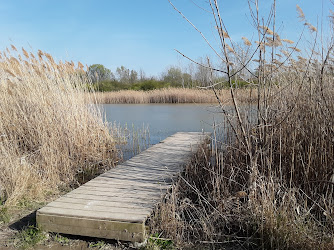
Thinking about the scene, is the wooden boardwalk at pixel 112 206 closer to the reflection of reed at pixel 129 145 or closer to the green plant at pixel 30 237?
the green plant at pixel 30 237

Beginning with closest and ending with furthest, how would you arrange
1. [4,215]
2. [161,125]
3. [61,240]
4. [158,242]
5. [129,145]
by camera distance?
[158,242], [61,240], [4,215], [129,145], [161,125]

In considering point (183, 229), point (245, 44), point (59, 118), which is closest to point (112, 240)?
point (183, 229)

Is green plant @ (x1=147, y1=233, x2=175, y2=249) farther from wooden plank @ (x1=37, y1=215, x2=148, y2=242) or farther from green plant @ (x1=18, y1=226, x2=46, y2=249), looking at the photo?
green plant @ (x1=18, y1=226, x2=46, y2=249)

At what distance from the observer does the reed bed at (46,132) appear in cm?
305

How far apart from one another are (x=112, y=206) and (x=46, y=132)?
1888 millimetres

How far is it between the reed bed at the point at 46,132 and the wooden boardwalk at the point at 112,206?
69 centimetres

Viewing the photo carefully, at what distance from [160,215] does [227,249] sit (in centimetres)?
52

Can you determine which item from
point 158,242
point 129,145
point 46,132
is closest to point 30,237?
point 158,242

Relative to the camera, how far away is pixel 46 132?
3.72 metres

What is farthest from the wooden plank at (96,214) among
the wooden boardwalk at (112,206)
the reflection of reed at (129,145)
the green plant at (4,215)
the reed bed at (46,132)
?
the reflection of reed at (129,145)

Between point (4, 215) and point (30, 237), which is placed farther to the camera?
point (4, 215)

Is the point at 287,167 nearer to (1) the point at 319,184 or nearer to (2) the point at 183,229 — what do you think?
Result: (1) the point at 319,184

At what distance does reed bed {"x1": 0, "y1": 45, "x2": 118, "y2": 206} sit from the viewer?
3.05 m

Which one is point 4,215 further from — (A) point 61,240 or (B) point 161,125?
(B) point 161,125
